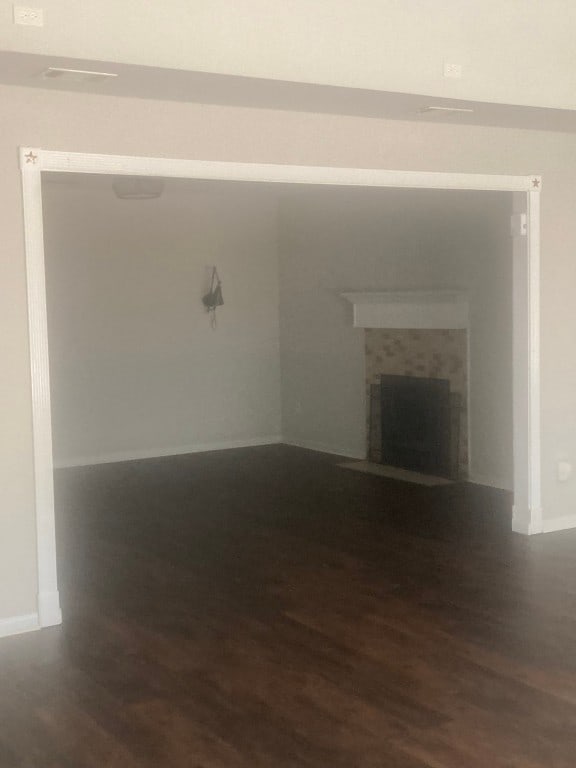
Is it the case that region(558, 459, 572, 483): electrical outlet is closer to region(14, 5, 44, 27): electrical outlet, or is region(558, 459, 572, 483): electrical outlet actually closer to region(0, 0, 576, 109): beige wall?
region(0, 0, 576, 109): beige wall

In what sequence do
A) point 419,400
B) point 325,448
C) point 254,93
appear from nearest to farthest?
point 254,93 → point 419,400 → point 325,448

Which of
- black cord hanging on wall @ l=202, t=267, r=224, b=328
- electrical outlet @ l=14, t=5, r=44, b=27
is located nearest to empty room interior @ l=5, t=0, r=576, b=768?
electrical outlet @ l=14, t=5, r=44, b=27

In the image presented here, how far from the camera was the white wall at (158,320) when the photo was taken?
856 centimetres

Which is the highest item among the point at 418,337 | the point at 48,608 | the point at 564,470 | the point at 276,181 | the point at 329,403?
the point at 276,181

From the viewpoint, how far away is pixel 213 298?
30.2 ft

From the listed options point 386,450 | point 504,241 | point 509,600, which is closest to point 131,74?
point 509,600

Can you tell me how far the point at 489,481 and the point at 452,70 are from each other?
12.0 feet

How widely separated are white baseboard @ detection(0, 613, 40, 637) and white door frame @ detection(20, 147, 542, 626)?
39mm

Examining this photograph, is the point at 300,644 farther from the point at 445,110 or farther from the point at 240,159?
the point at 445,110

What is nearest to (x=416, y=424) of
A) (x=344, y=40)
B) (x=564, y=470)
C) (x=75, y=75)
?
(x=564, y=470)

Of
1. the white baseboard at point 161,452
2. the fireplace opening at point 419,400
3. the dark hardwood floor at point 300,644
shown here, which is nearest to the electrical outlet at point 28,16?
the dark hardwood floor at point 300,644

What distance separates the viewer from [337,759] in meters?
3.11

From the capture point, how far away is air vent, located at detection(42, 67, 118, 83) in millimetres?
3904

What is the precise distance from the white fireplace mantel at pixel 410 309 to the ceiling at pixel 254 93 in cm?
232
